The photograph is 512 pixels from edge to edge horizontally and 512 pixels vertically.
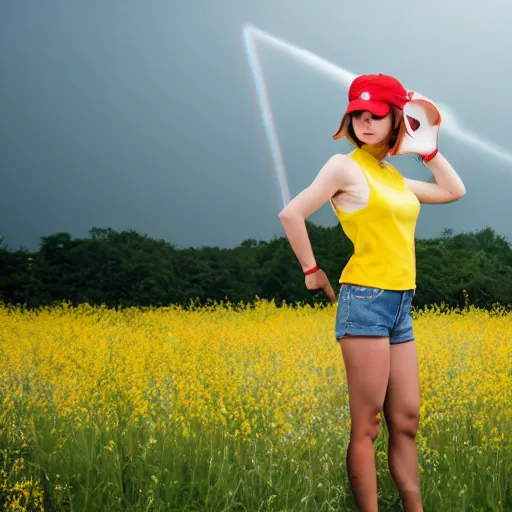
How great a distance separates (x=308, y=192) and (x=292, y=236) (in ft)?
0.66

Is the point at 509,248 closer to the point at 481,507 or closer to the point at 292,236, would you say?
the point at 481,507

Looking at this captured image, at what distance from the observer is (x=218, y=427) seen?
408 cm

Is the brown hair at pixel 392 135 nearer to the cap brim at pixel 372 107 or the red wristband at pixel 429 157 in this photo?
the cap brim at pixel 372 107

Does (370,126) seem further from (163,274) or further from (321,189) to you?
(163,274)

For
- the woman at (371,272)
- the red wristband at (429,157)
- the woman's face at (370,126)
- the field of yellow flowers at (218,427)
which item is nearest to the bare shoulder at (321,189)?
the woman at (371,272)

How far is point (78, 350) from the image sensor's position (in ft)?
20.9

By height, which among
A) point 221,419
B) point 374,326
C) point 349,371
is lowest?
point 221,419

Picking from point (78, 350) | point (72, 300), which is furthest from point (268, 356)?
point (72, 300)

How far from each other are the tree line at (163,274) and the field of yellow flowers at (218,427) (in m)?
3.80

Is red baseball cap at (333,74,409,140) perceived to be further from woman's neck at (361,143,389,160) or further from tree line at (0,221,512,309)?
tree line at (0,221,512,309)

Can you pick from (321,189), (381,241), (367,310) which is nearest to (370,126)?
(321,189)

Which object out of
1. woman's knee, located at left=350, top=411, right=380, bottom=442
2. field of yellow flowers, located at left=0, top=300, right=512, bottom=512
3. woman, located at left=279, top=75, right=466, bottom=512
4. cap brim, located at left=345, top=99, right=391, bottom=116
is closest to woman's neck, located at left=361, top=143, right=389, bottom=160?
woman, located at left=279, top=75, right=466, bottom=512

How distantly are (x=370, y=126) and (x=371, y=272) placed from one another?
0.66 m

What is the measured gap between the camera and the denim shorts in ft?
9.23
